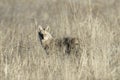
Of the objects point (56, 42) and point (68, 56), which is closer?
point (68, 56)

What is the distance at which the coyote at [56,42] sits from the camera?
28.0 feet

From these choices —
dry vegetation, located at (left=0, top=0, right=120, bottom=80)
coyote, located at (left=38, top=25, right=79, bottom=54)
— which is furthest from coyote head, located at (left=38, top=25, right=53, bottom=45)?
dry vegetation, located at (left=0, top=0, right=120, bottom=80)

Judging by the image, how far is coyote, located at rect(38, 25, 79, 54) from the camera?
8.53 m

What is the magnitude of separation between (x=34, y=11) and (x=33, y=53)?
7243 millimetres

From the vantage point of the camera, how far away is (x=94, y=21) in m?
8.88

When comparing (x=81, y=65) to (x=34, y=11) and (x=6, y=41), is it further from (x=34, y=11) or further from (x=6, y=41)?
(x=34, y=11)

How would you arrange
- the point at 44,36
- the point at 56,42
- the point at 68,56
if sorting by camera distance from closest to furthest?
the point at 68,56 < the point at 56,42 < the point at 44,36

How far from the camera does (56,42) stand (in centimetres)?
898

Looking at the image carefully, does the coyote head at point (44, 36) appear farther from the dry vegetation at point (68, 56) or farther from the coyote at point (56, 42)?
the dry vegetation at point (68, 56)

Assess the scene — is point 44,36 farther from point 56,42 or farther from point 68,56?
point 68,56

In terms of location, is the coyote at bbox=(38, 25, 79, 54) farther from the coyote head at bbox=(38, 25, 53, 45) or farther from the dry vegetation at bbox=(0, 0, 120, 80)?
the dry vegetation at bbox=(0, 0, 120, 80)

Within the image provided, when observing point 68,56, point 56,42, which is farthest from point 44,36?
point 68,56

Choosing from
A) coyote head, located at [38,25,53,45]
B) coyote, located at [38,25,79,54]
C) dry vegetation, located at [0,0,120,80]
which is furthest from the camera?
coyote head, located at [38,25,53,45]

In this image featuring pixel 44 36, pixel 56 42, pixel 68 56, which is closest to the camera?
pixel 68 56
